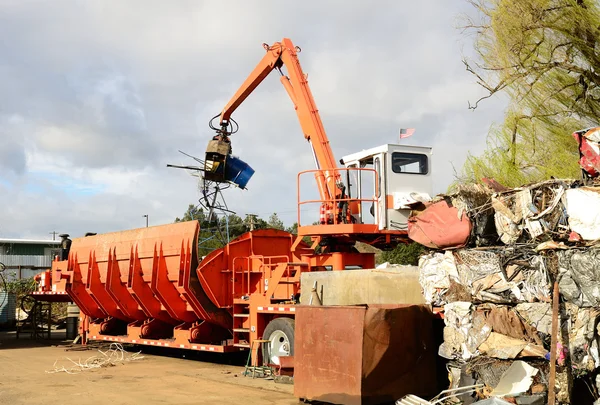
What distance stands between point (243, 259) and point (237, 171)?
10.6ft

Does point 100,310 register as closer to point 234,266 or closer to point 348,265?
point 234,266

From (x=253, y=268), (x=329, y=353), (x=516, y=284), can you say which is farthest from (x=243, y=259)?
(x=516, y=284)

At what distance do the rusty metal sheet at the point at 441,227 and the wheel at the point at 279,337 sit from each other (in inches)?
126

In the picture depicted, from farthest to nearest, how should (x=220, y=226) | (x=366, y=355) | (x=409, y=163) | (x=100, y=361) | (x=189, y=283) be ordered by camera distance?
(x=220, y=226) → (x=100, y=361) → (x=189, y=283) → (x=409, y=163) → (x=366, y=355)

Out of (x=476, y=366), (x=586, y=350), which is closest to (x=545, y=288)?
(x=586, y=350)

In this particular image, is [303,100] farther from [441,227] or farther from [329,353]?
[329,353]

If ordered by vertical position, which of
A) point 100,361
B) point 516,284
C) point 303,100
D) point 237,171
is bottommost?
point 100,361

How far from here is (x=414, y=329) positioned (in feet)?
31.2

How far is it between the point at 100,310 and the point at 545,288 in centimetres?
1400

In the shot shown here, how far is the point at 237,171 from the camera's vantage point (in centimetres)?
1733

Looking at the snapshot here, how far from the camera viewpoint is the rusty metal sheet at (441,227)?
937 cm

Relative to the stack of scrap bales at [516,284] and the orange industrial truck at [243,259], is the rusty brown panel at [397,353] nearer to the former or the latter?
the stack of scrap bales at [516,284]

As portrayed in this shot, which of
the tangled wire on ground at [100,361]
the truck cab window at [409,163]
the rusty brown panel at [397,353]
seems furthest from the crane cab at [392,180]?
the tangled wire on ground at [100,361]

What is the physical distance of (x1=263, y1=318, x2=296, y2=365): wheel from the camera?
12047mm
